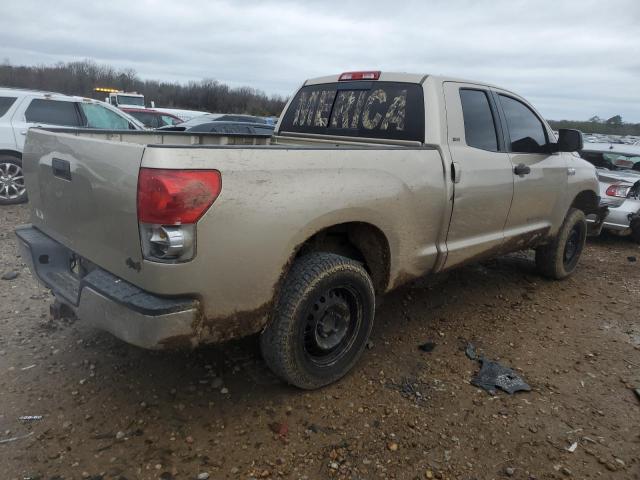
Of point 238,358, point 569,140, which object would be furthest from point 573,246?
point 238,358

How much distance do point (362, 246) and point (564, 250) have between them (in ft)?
10.3

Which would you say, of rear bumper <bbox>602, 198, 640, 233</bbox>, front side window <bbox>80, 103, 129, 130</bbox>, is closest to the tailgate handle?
front side window <bbox>80, 103, 129, 130</bbox>

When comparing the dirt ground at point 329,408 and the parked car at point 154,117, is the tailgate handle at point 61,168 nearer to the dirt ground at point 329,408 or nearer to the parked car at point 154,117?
the dirt ground at point 329,408

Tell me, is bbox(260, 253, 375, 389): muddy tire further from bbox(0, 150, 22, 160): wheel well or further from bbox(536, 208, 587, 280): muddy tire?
bbox(0, 150, 22, 160): wheel well

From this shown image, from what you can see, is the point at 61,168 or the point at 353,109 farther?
→ the point at 353,109

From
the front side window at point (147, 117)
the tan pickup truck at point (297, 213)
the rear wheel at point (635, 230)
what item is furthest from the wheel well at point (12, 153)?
the front side window at point (147, 117)

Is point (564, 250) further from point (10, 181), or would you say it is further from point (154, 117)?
point (154, 117)

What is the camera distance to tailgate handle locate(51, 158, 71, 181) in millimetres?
2551

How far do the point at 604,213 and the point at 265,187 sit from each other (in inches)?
210

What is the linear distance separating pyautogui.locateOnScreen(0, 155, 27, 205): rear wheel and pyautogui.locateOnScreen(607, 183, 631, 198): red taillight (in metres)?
8.88

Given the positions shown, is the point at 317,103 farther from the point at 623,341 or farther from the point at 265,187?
the point at 623,341

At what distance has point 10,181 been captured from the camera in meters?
7.38

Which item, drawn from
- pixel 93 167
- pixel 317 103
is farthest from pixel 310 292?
pixel 317 103

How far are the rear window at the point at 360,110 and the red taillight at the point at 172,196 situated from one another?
1.84m
